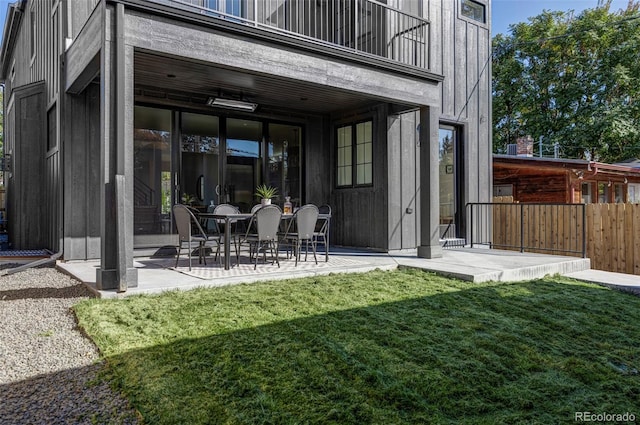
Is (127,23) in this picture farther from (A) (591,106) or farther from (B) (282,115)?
(A) (591,106)

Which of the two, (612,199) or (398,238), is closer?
(398,238)

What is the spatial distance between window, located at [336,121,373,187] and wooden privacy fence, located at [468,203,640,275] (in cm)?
225

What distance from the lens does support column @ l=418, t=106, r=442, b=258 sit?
20.8ft

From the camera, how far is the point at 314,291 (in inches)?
165

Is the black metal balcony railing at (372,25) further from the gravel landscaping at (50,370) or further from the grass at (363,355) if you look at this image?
the gravel landscaping at (50,370)

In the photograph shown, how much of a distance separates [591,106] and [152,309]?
20208 millimetres

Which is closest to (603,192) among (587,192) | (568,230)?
(587,192)

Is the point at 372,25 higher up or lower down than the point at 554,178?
higher up

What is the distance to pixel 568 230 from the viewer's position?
8.31 m

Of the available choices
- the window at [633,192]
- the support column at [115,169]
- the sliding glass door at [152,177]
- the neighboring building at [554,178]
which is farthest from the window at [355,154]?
the window at [633,192]

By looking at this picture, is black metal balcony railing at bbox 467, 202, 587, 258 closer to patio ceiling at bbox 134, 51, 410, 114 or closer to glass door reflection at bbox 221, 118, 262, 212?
patio ceiling at bbox 134, 51, 410, 114

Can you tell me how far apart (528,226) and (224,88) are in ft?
21.7

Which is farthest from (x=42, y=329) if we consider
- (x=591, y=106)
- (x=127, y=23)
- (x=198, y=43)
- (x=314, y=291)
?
(x=591, y=106)

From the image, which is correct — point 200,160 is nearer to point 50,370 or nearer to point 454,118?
point 454,118
